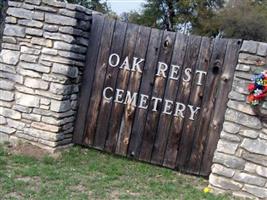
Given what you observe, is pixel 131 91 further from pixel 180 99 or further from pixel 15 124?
pixel 15 124

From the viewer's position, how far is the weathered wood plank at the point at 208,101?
539 centimetres

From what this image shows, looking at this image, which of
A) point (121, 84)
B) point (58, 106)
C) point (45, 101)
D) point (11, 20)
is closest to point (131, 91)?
point (121, 84)

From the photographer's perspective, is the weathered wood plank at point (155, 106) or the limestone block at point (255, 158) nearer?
the limestone block at point (255, 158)

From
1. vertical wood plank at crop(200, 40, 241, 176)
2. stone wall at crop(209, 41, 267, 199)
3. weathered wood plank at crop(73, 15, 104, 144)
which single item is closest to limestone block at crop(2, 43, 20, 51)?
weathered wood plank at crop(73, 15, 104, 144)

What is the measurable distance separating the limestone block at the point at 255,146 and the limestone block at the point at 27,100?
8.07 feet

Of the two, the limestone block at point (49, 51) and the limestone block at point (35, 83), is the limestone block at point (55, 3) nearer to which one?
the limestone block at point (49, 51)

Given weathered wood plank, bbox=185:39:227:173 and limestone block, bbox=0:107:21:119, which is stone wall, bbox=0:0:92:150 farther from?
weathered wood plank, bbox=185:39:227:173

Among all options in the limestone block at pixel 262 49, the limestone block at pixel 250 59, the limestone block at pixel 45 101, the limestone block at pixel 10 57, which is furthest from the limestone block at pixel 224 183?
the limestone block at pixel 10 57

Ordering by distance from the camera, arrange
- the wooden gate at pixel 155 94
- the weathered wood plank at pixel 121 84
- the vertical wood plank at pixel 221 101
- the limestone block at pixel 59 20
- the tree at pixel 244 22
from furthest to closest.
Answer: the tree at pixel 244 22
the weathered wood plank at pixel 121 84
the limestone block at pixel 59 20
the wooden gate at pixel 155 94
the vertical wood plank at pixel 221 101

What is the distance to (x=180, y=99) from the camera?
5.57 m

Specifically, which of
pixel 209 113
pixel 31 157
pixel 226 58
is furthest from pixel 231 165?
pixel 31 157

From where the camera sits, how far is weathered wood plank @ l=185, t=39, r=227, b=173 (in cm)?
539

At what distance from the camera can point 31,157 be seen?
215 inches

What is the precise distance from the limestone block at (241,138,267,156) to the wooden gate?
553 mm
